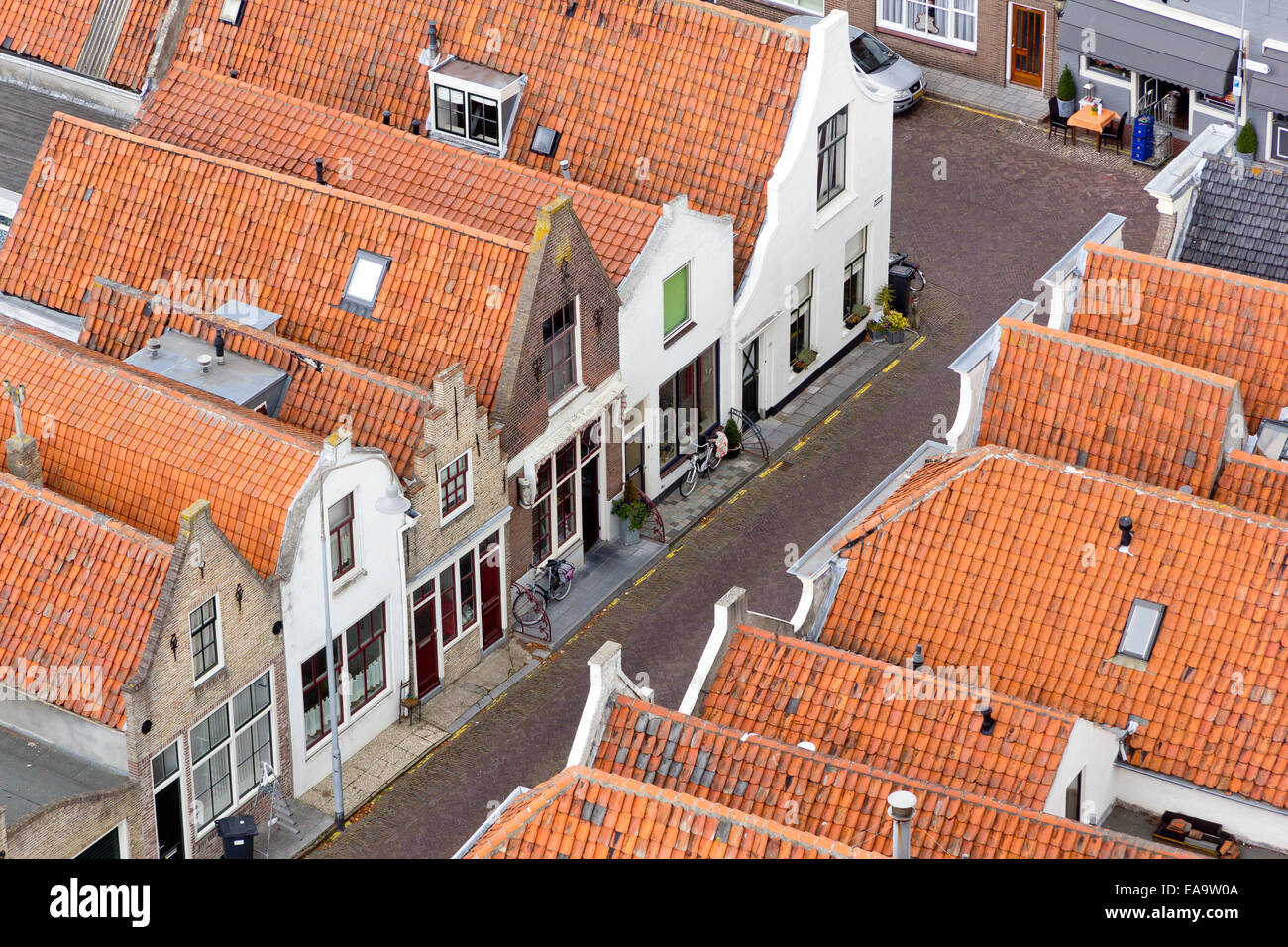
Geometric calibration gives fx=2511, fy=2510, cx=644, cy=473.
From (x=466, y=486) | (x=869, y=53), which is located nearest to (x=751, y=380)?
(x=466, y=486)

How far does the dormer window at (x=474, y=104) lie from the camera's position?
198ft

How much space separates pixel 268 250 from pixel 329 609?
36.2 feet

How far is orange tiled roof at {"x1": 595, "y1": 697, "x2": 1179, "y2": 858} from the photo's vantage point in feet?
131

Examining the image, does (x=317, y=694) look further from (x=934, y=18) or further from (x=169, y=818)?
(x=934, y=18)

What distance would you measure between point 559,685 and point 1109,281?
1442 cm

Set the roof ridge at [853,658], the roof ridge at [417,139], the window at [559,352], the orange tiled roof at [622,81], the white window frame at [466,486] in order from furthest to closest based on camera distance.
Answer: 1. the orange tiled roof at [622,81]
2. the roof ridge at [417,139]
3. the window at [559,352]
4. the white window frame at [466,486]
5. the roof ridge at [853,658]

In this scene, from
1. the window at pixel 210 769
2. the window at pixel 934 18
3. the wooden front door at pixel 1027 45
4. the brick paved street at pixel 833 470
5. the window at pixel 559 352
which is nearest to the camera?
the window at pixel 210 769

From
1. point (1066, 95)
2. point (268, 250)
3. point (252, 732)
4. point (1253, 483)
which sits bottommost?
point (252, 732)

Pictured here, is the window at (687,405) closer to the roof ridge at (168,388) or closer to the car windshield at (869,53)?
the roof ridge at (168,388)

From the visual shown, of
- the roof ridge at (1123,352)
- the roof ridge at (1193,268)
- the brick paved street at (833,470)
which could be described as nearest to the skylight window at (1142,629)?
the roof ridge at (1123,352)

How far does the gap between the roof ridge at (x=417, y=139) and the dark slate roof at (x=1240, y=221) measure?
1197 cm

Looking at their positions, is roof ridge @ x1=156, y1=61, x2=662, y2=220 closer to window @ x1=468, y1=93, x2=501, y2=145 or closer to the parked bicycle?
window @ x1=468, y1=93, x2=501, y2=145

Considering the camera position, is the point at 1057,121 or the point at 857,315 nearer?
the point at 857,315

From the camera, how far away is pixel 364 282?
179ft
